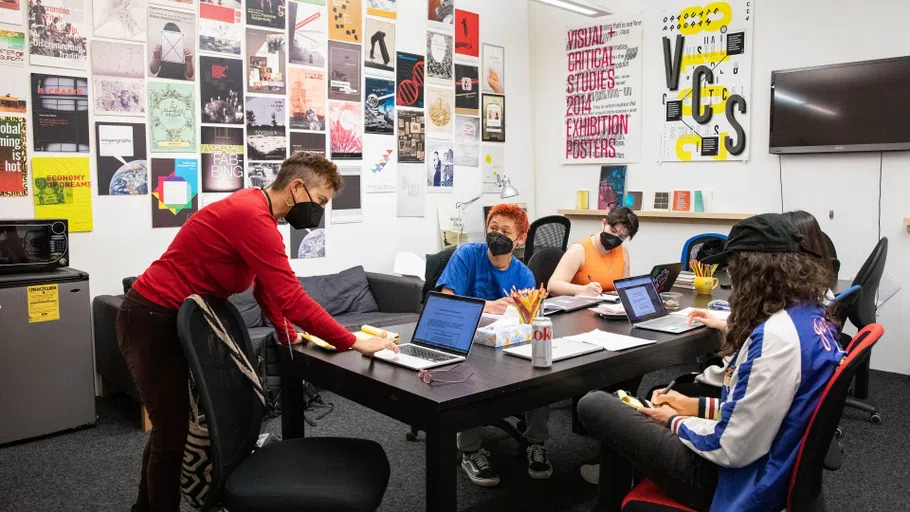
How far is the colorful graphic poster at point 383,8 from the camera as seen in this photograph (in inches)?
214

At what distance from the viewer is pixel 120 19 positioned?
4.20 m

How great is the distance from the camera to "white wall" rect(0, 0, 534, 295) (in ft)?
13.8

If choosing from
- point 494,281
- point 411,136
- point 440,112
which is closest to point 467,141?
point 440,112

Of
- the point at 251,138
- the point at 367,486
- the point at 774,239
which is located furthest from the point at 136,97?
the point at 774,239

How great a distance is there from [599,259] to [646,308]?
3.17 feet

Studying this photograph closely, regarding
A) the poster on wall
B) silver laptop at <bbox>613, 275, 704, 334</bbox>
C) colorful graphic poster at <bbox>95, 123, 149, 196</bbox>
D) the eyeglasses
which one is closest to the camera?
the eyeglasses

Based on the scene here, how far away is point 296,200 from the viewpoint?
2.47 meters

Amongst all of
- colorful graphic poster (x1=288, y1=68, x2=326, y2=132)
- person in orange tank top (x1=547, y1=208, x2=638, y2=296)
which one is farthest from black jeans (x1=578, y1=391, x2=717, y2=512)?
colorful graphic poster (x1=288, y1=68, x2=326, y2=132)

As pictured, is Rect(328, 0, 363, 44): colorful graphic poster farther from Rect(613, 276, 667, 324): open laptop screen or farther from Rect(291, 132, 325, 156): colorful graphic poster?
Rect(613, 276, 667, 324): open laptop screen

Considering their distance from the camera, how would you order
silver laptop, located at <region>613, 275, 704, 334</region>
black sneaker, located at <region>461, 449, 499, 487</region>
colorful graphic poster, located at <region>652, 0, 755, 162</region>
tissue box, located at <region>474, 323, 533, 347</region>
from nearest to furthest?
tissue box, located at <region>474, 323, 533, 347</region>
silver laptop, located at <region>613, 275, 704, 334</region>
black sneaker, located at <region>461, 449, 499, 487</region>
colorful graphic poster, located at <region>652, 0, 755, 162</region>

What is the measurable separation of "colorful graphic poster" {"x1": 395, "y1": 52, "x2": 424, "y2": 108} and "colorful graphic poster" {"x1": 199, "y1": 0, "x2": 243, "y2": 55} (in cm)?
133

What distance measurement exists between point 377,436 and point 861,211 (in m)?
3.55

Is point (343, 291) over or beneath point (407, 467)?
over

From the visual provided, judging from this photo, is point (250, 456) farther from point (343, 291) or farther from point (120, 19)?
point (120, 19)
